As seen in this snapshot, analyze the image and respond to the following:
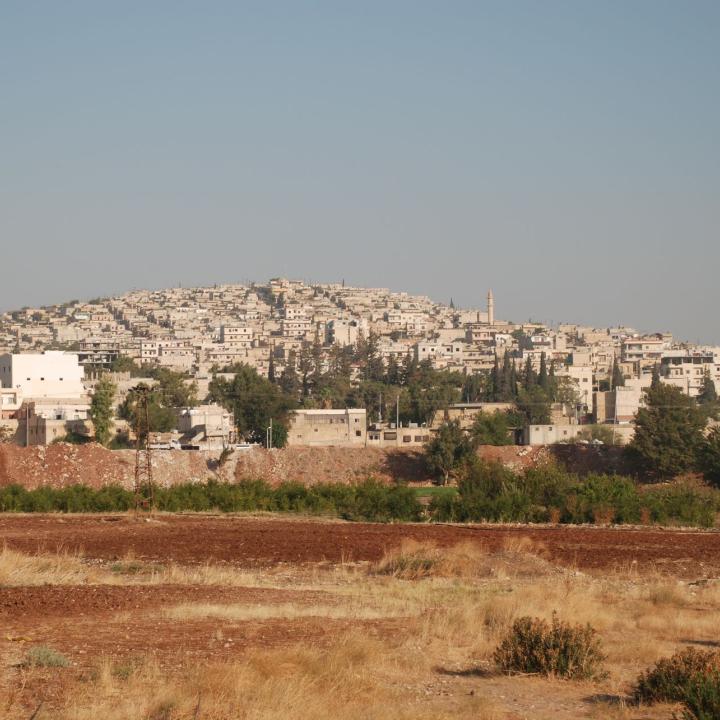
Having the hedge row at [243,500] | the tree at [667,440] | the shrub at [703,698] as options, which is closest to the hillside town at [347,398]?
the tree at [667,440]

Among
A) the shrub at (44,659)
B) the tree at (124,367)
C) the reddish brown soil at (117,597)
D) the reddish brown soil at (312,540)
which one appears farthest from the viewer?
the tree at (124,367)

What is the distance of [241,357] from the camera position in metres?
188

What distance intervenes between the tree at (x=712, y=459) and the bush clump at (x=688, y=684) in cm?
4834

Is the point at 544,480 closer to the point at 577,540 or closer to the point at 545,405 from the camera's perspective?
the point at 577,540

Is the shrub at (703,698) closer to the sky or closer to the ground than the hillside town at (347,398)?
closer to the ground

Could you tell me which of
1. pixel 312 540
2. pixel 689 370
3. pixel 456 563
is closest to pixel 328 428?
pixel 312 540

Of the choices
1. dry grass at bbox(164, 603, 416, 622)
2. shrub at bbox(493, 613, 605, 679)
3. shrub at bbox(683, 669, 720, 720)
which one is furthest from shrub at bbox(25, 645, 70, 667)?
shrub at bbox(683, 669, 720, 720)

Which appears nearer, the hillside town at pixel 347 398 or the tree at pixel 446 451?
the tree at pixel 446 451

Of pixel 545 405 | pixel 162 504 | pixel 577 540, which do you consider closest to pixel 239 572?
pixel 577 540

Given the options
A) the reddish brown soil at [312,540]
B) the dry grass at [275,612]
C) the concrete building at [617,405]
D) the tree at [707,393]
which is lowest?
the reddish brown soil at [312,540]

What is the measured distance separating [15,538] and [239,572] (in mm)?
7675

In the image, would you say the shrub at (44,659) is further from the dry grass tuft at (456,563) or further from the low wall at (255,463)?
the low wall at (255,463)

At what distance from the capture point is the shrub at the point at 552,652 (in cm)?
1141

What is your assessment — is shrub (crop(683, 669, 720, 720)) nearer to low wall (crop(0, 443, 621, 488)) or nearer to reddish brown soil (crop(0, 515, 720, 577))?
reddish brown soil (crop(0, 515, 720, 577))
